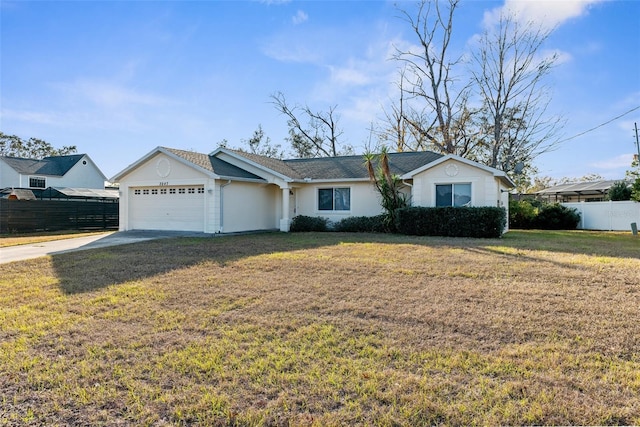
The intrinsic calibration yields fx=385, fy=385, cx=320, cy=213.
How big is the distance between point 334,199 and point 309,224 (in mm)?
1839

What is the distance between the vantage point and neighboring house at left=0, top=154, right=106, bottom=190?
1351 inches

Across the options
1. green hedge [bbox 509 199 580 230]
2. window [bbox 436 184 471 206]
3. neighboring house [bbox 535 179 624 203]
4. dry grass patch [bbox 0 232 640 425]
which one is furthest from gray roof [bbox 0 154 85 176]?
neighboring house [bbox 535 179 624 203]

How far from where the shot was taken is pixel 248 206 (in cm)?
1780

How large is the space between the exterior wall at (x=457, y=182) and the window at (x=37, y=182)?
35447mm

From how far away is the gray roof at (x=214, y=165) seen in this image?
16.5 m

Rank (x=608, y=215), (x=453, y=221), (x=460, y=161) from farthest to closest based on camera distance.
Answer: (x=608, y=215), (x=460, y=161), (x=453, y=221)

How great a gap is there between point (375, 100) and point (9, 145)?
4946cm

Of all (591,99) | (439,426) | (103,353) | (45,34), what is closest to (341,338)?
(439,426)

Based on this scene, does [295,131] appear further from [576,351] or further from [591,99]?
[576,351]

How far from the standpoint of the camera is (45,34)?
11648mm

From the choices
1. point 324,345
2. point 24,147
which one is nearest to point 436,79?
point 324,345

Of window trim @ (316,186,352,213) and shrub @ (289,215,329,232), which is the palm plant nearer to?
window trim @ (316,186,352,213)

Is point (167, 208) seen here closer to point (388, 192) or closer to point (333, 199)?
point (333, 199)

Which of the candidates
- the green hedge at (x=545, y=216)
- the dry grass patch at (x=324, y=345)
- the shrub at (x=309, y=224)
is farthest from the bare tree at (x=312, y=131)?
the dry grass patch at (x=324, y=345)
